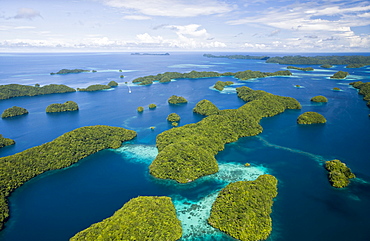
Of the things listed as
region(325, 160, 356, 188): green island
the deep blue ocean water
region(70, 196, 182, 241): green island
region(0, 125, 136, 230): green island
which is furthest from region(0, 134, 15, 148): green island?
region(325, 160, 356, 188): green island

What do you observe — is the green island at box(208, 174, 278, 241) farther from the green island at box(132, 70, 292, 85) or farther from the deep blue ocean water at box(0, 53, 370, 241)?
the green island at box(132, 70, 292, 85)

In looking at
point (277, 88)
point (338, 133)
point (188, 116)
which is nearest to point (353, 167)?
point (338, 133)

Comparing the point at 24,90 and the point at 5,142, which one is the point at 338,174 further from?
the point at 24,90

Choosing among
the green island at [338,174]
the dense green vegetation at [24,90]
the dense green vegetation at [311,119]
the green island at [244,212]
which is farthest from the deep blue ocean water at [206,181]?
the dense green vegetation at [24,90]

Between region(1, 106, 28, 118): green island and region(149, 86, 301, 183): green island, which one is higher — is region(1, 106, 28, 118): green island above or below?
below

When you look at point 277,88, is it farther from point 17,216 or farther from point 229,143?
point 17,216
